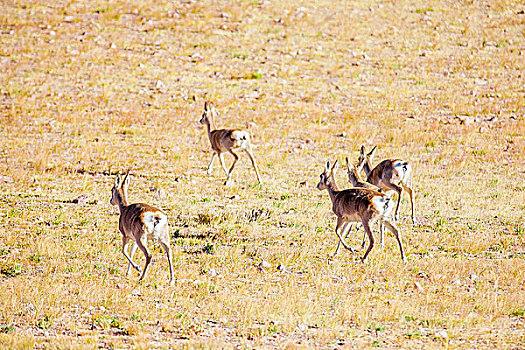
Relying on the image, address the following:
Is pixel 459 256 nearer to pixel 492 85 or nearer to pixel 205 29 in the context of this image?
pixel 492 85

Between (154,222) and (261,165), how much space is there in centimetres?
967

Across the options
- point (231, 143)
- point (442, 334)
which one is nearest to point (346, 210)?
point (442, 334)

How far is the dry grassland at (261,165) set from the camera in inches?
360

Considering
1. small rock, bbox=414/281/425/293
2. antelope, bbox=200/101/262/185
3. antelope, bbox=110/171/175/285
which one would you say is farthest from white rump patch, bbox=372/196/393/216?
antelope, bbox=200/101/262/185

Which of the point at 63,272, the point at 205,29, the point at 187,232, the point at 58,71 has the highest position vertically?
the point at 205,29

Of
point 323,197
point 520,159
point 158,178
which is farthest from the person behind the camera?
point 520,159

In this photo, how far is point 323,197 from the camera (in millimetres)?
16781

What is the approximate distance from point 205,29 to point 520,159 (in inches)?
676

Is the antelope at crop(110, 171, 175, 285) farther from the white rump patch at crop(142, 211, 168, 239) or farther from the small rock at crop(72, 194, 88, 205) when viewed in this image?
the small rock at crop(72, 194, 88, 205)

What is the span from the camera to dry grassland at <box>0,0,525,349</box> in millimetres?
9133

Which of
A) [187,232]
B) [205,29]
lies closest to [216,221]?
[187,232]

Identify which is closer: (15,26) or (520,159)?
(520,159)

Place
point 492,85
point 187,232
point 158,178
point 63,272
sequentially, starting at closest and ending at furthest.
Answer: point 63,272
point 187,232
point 158,178
point 492,85

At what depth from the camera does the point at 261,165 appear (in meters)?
19.8
